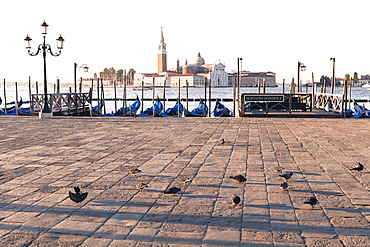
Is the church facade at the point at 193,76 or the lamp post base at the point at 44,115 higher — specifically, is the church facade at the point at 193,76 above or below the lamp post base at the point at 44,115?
above

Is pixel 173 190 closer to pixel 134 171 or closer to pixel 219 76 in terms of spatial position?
pixel 134 171

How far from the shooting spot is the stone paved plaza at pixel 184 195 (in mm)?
2883

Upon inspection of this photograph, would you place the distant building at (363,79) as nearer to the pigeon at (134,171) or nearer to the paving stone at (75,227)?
the pigeon at (134,171)

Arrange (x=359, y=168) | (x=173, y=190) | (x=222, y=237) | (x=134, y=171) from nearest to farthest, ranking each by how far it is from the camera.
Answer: (x=222, y=237), (x=173, y=190), (x=134, y=171), (x=359, y=168)

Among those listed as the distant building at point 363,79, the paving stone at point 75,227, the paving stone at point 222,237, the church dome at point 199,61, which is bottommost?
the paving stone at point 75,227

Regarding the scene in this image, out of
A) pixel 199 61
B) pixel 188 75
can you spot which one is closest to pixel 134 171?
pixel 188 75

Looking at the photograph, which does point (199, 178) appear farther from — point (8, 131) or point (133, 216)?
point (8, 131)

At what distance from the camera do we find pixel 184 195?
392cm

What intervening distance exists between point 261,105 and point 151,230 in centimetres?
1285

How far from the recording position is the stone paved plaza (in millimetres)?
2883

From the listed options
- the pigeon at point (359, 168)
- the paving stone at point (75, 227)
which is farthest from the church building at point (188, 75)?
the paving stone at point (75, 227)

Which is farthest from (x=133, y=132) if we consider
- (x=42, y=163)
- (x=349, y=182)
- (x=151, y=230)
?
(x=151, y=230)

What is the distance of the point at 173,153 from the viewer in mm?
6309

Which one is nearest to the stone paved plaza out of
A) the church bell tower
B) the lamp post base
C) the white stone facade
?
the lamp post base
